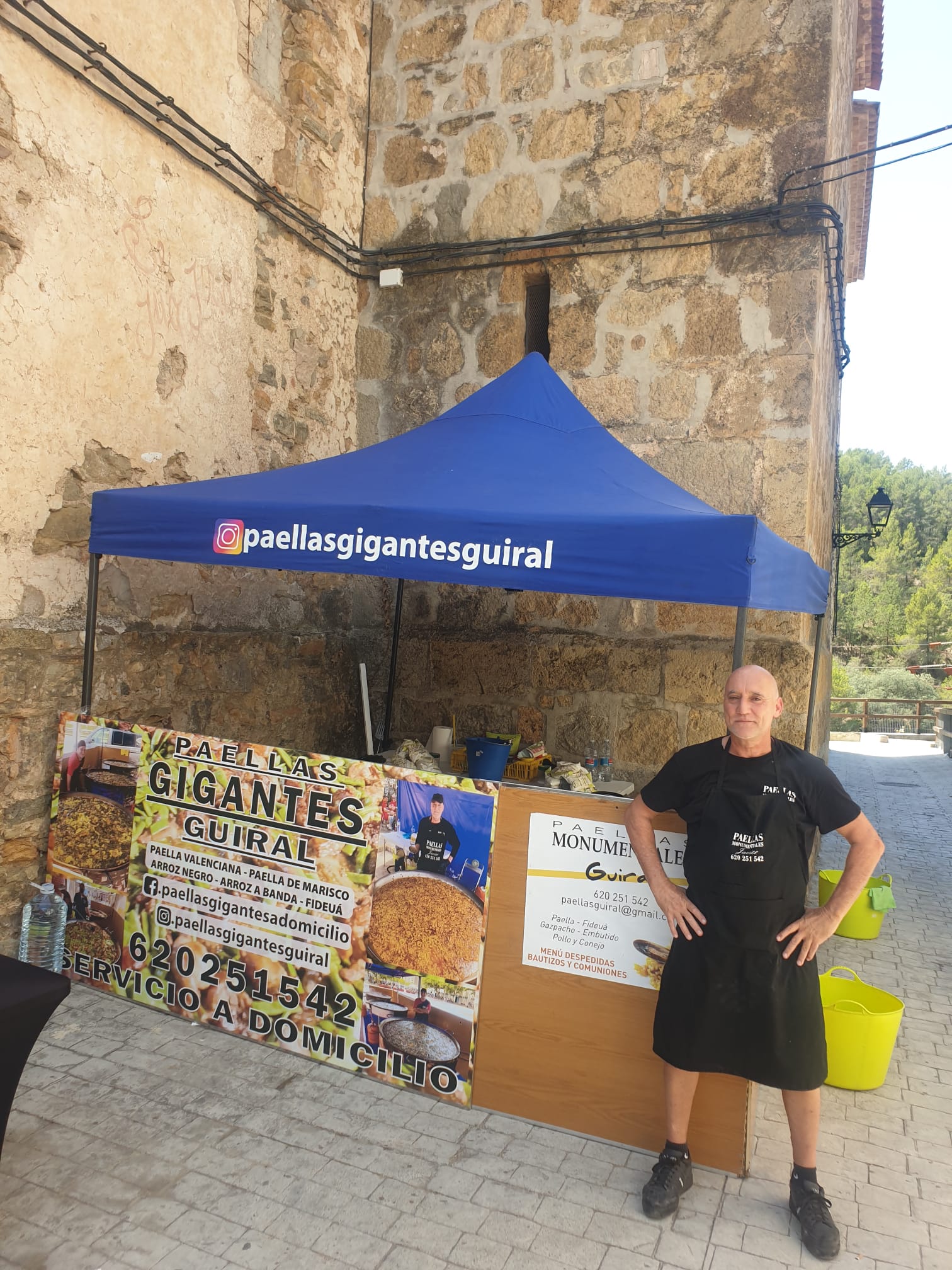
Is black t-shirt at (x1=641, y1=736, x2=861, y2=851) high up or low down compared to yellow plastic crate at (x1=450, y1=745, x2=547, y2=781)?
up

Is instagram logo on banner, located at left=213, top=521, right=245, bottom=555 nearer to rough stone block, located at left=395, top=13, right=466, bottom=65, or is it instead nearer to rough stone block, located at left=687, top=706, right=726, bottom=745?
rough stone block, located at left=687, top=706, right=726, bottom=745

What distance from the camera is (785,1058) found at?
251 cm

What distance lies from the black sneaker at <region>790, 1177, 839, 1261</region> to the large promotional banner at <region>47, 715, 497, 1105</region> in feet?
3.36

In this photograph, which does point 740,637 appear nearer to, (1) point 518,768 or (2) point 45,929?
(1) point 518,768

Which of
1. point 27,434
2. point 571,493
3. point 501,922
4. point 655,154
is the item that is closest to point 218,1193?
point 501,922

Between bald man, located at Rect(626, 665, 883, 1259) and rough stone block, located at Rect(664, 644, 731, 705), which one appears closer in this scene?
bald man, located at Rect(626, 665, 883, 1259)

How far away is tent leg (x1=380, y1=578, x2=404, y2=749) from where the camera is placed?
590cm

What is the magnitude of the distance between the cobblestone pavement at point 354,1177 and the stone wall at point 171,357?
1.20 meters

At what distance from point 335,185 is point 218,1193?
5.54m

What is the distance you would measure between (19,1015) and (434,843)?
132cm

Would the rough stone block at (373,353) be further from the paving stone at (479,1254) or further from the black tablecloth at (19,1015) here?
the paving stone at (479,1254)

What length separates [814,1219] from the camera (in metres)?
2.42

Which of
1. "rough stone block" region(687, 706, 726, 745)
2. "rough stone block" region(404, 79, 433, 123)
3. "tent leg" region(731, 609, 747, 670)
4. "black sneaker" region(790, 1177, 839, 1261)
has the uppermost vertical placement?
"rough stone block" region(404, 79, 433, 123)

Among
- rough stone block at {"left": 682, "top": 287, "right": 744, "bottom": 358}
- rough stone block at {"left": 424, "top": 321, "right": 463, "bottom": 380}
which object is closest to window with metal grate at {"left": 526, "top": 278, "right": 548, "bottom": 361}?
rough stone block at {"left": 424, "top": 321, "right": 463, "bottom": 380}
